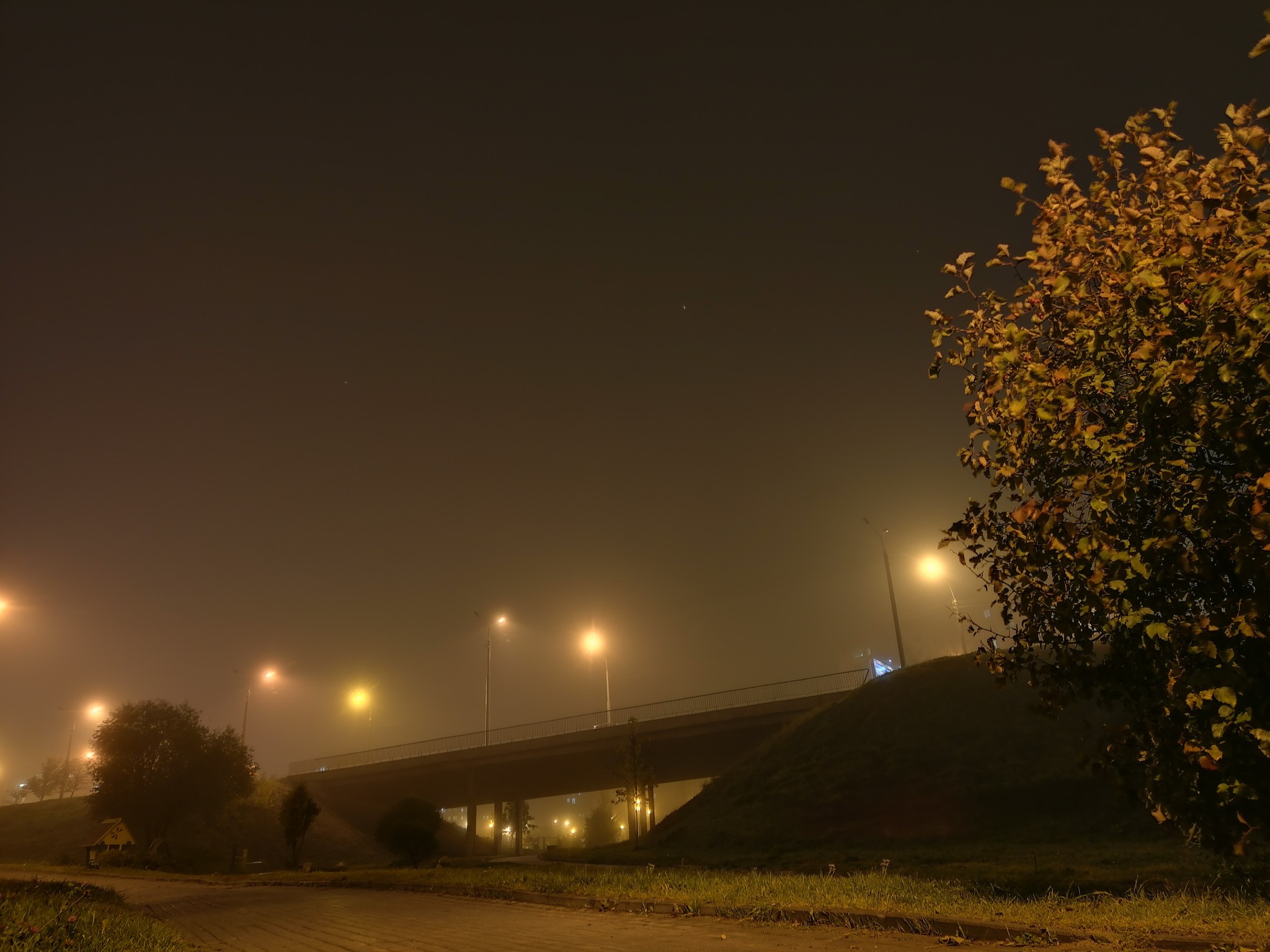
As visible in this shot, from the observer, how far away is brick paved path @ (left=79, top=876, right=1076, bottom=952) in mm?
9703

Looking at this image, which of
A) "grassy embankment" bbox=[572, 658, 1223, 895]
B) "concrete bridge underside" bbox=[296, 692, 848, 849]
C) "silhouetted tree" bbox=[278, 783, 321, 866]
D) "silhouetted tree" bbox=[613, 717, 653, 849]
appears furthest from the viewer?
"concrete bridge underside" bbox=[296, 692, 848, 849]

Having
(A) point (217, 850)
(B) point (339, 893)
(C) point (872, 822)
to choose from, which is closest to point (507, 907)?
(B) point (339, 893)

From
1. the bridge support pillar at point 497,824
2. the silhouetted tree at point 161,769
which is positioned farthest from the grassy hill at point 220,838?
the bridge support pillar at point 497,824

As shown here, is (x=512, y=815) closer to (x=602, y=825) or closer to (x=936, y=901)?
(x=602, y=825)

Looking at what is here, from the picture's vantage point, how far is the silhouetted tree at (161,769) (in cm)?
5444

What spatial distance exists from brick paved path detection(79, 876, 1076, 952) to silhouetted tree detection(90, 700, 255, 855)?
4565cm

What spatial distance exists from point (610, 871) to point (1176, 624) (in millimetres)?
18128

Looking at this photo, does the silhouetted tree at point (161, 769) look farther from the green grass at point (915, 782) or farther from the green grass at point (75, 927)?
the green grass at point (75, 927)

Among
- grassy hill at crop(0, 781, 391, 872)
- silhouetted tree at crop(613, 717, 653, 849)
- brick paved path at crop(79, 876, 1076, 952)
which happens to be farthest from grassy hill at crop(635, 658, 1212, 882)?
grassy hill at crop(0, 781, 391, 872)

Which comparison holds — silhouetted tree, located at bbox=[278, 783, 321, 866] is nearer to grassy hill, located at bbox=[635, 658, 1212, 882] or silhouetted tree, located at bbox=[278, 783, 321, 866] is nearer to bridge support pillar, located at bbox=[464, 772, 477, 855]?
grassy hill, located at bbox=[635, 658, 1212, 882]

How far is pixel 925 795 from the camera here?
3181 centimetres

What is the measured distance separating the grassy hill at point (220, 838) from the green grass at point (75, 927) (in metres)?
41.5

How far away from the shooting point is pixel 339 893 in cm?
1983

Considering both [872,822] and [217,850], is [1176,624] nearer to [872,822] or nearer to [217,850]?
[872,822]
